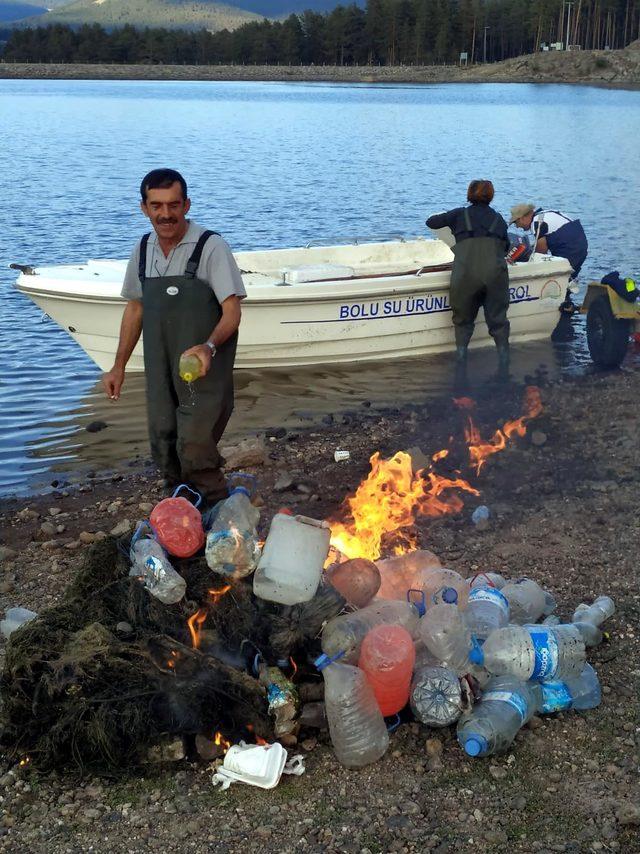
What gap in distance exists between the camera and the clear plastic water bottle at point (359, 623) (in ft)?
15.3

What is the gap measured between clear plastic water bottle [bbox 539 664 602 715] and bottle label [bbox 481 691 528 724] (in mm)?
202

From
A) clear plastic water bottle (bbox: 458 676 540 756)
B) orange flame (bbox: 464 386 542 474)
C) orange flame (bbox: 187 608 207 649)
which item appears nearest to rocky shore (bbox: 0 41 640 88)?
orange flame (bbox: 464 386 542 474)

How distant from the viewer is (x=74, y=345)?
44.6 ft

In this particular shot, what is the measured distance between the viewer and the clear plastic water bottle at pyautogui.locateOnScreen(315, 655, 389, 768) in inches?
174

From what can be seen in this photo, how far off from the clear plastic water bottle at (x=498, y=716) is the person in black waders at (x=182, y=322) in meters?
1.85

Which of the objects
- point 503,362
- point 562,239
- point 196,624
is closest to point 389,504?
point 196,624

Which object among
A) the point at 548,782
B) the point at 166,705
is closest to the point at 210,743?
the point at 166,705

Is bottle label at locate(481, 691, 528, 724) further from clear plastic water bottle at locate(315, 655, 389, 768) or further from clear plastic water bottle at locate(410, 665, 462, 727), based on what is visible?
clear plastic water bottle at locate(315, 655, 389, 768)

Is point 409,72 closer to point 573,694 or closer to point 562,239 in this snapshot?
point 562,239

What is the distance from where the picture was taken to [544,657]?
15.6 ft

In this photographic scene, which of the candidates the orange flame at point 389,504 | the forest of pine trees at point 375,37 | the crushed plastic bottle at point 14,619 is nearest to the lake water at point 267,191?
the orange flame at point 389,504

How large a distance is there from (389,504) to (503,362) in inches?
200

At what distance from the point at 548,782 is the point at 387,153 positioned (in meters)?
39.9

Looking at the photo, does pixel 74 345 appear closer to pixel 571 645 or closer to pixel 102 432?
pixel 102 432
